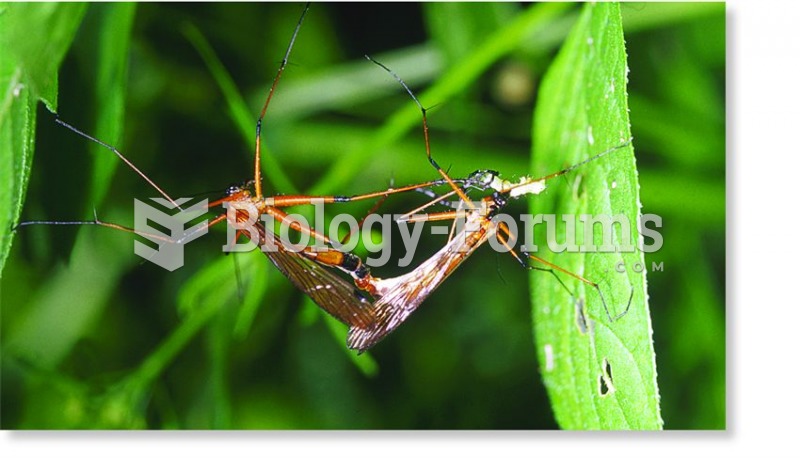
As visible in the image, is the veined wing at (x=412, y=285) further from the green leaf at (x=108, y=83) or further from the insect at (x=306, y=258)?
the green leaf at (x=108, y=83)

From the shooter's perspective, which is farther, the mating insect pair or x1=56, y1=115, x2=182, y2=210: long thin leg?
x1=56, y1=115, x2=182, y2=210: long thin leg

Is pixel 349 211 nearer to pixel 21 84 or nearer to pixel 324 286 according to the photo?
pixel 324 286

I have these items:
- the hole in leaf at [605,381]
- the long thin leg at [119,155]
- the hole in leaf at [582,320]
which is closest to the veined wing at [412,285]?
the hole in leaf at [582,320]

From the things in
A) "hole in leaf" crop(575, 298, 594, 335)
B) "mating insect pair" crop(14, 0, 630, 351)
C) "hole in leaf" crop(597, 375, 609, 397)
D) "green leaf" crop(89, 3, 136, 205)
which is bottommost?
"hole in leaf" crop(597, 375, 609, 397)

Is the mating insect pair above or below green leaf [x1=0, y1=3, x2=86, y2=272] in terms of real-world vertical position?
below

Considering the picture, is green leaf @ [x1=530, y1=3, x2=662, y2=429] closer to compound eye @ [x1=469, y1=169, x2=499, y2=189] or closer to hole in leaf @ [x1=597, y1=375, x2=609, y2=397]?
hole in leaf @ [x1=597, y1=375, x2=609, y2=397]

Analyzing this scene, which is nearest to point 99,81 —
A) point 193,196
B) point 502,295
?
point 193,196

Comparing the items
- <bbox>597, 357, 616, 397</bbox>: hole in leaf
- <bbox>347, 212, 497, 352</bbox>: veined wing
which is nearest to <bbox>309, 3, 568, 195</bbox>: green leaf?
<bbox>347, 212, 497, 352</bbox>: veined wing
